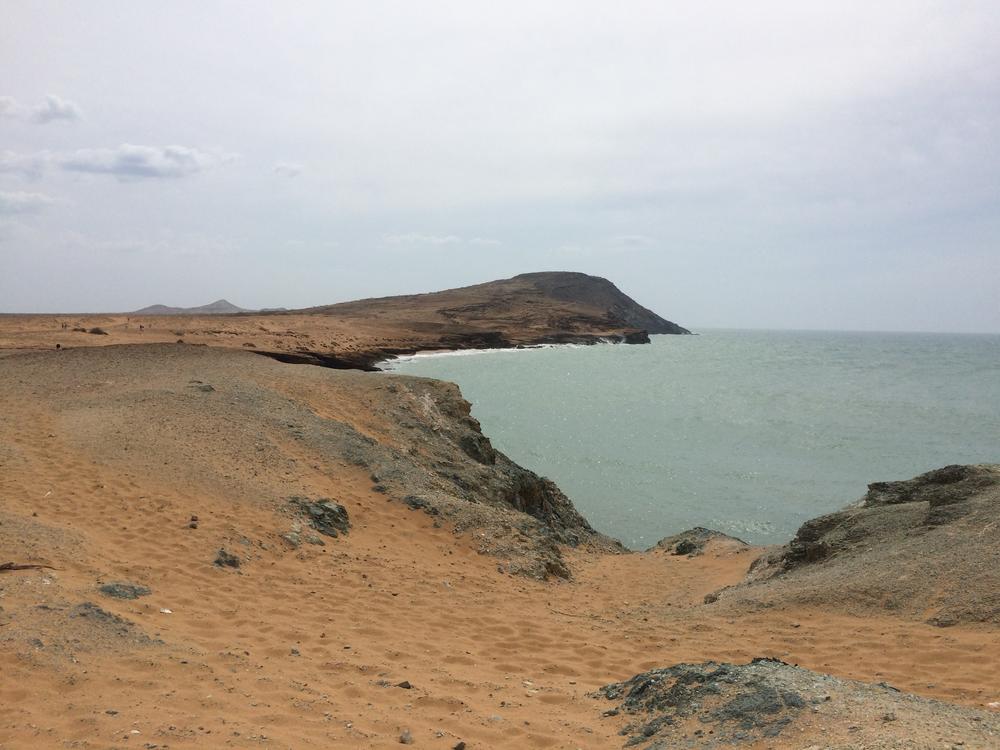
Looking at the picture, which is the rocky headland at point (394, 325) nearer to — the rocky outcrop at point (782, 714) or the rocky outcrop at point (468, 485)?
the rocky outcrop at point (468, 485)

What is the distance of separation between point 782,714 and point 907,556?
5631mm

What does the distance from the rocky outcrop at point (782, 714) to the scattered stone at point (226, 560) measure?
199 inches

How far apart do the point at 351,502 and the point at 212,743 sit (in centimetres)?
735

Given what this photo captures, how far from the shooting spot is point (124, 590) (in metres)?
6.67

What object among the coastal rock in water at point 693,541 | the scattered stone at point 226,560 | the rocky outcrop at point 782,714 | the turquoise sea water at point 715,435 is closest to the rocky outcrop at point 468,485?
the coastal rock in water at point 693,541

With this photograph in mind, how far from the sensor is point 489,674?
6117mm

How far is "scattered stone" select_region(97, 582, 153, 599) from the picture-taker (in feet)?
21.4

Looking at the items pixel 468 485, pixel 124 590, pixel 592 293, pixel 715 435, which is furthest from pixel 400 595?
pixel 592 293

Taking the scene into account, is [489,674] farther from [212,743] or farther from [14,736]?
[14,736]

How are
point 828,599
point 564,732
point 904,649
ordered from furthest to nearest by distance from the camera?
point 828,599 < point 904,649 < point 564,732

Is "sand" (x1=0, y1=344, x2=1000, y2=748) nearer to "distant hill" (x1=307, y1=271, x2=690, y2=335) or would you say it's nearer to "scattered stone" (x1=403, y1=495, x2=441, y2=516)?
"scattered stone" (x1=403, y1=495, x2=441, y2=516)

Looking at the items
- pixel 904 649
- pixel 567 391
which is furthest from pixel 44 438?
pixel 567 391

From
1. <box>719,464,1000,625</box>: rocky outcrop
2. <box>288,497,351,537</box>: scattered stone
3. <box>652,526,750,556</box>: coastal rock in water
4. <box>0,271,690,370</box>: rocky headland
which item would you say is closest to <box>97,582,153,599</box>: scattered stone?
<box>288,497,351,537</box>: scattered stone

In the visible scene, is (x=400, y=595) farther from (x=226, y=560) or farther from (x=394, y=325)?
(x=394, y=325)
